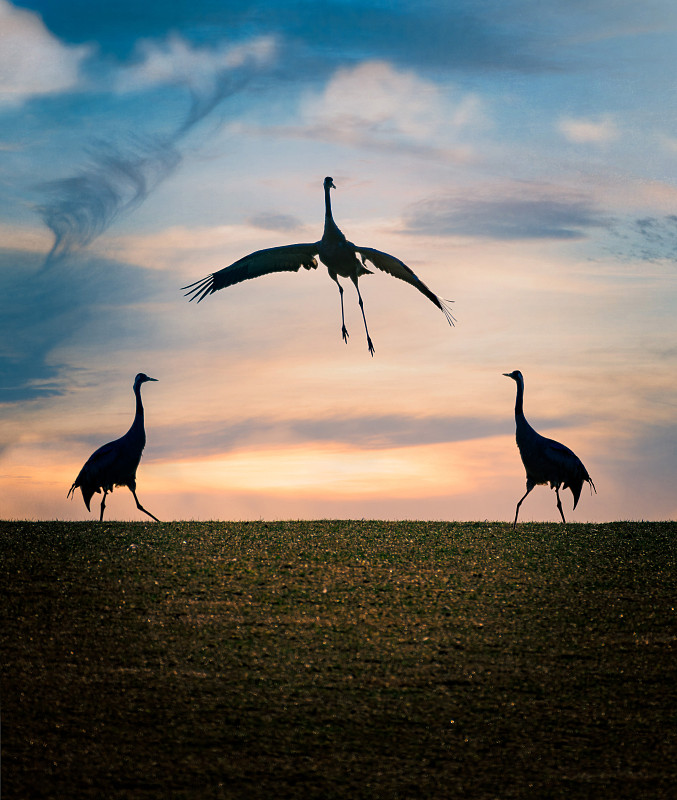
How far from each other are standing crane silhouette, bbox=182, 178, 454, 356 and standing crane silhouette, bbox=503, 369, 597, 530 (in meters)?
2.93

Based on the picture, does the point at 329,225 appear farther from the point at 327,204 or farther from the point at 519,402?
the point at 519,402

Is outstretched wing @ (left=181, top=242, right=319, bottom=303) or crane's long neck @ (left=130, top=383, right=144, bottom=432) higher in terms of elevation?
outstretched wing @ (left=181, top=242, right=319, bottom=303)

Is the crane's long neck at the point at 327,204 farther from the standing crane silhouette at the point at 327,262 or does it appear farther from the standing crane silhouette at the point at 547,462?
the standing crane silhouette at the point at 547,462

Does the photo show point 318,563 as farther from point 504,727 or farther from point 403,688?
point 504,727

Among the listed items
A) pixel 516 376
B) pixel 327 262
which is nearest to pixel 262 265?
pixel 327 262

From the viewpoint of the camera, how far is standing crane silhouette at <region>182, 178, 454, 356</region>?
42.4ft

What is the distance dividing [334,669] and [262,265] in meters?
7.55

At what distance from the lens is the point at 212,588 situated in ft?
33.0

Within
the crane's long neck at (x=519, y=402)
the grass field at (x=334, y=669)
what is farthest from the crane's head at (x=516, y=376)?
the grass field at (x=334, y=669)

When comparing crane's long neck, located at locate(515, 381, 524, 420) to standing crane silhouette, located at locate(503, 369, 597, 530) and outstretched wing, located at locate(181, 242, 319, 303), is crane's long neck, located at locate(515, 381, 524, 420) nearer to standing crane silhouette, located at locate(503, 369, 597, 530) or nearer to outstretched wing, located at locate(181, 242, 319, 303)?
standing crane silhouette, located at locate(503, 369, 597, 530)

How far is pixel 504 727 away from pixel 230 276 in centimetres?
870

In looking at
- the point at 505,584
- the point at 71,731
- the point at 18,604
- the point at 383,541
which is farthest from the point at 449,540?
the point at 71,731

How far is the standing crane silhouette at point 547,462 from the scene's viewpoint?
1399cm

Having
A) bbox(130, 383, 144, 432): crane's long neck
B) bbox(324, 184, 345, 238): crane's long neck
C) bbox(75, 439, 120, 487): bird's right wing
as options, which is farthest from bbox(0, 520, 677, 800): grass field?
bbox(324, 184, 345, 238): crane's long neck
